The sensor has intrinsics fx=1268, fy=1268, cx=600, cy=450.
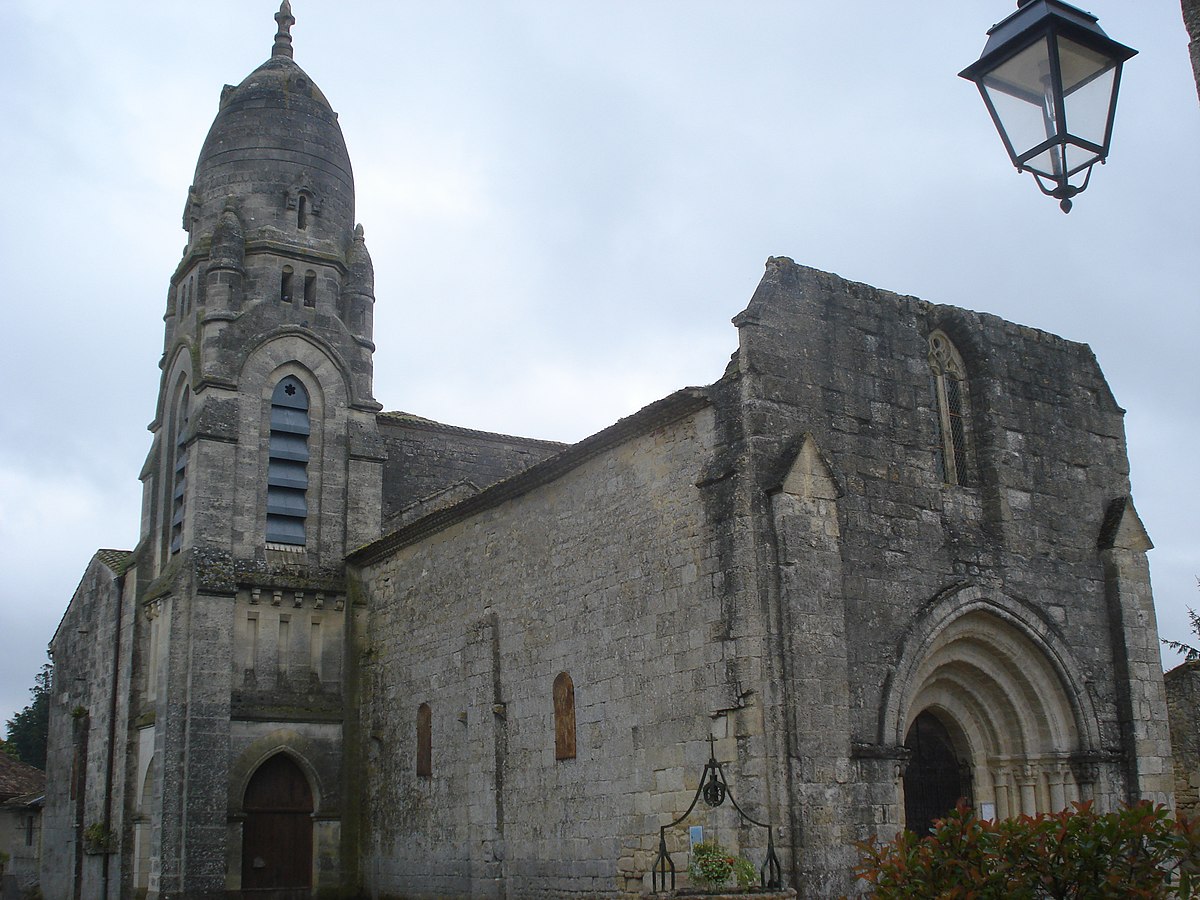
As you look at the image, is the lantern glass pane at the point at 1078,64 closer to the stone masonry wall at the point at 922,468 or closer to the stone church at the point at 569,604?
the stone church at the point at 569,604

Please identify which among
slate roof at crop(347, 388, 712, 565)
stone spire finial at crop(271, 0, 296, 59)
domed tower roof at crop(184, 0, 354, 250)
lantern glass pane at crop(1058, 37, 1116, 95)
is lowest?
lantern glass pane at crop(1058, 37, 1116, 95)

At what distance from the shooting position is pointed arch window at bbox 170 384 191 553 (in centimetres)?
2016

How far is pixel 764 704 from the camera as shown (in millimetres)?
11719

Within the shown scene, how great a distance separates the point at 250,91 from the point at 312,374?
529 cm

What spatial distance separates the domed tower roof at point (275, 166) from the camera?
843 inches

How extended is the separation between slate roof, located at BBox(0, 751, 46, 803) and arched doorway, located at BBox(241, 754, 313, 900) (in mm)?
13655

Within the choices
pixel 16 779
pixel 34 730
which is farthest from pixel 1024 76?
pixel 34 730

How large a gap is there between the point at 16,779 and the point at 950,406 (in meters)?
26.6

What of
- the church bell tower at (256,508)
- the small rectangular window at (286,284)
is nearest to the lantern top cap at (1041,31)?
the church bell tower at (256,508)

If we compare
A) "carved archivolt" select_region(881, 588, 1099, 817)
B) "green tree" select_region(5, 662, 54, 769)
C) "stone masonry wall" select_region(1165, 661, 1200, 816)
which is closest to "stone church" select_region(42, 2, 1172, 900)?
"carved archivolt" select_region(881, 588, 1099, 817)

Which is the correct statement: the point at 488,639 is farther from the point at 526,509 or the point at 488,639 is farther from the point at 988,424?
the point at 988,424

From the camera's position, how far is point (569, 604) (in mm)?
14805

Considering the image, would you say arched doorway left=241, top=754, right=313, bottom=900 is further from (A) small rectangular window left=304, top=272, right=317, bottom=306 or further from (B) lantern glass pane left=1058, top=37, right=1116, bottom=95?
(B) lantern glass pane left=1058, top=37, right=1116, bottom=95

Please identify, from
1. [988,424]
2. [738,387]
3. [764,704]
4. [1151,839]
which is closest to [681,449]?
[738,387]
